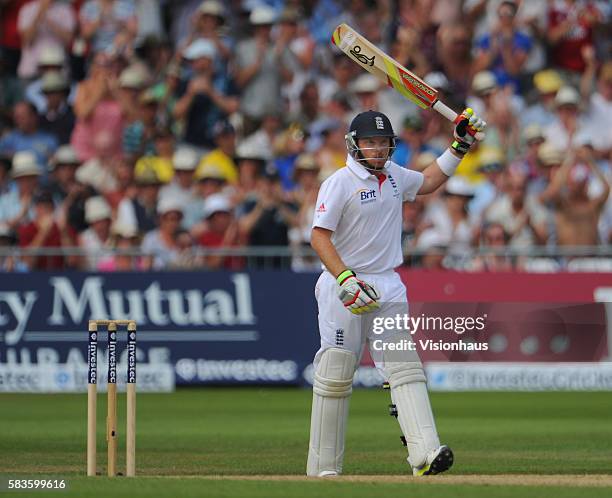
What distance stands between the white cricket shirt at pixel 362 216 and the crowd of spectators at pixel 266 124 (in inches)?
321

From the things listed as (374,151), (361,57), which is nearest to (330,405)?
(374,151)

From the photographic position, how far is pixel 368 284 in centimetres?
953

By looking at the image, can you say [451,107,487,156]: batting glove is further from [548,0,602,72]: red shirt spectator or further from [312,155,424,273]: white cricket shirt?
[548,0,602,72]: red shirt spectator

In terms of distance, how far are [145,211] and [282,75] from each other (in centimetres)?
305

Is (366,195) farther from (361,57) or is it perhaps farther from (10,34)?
(10,34)

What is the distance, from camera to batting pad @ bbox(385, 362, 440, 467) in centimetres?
949

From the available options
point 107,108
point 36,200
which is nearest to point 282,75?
point 107,108

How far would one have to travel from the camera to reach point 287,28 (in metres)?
20.6

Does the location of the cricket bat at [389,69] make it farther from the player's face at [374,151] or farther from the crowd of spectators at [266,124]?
the crowd of spectators at [266,124]

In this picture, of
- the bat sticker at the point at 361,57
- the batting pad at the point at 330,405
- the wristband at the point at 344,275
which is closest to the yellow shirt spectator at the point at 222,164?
the bat sticker at the point at 361,57

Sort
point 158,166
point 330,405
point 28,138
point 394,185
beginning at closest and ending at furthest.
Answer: point 330,405 < point 394,185 < point 158,166 < point 28,138

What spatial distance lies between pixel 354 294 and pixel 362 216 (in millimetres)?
681

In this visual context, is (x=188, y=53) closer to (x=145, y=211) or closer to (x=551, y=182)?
(x=145, y=211)

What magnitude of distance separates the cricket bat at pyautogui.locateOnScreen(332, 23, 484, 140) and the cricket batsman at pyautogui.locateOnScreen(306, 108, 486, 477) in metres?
0.86
